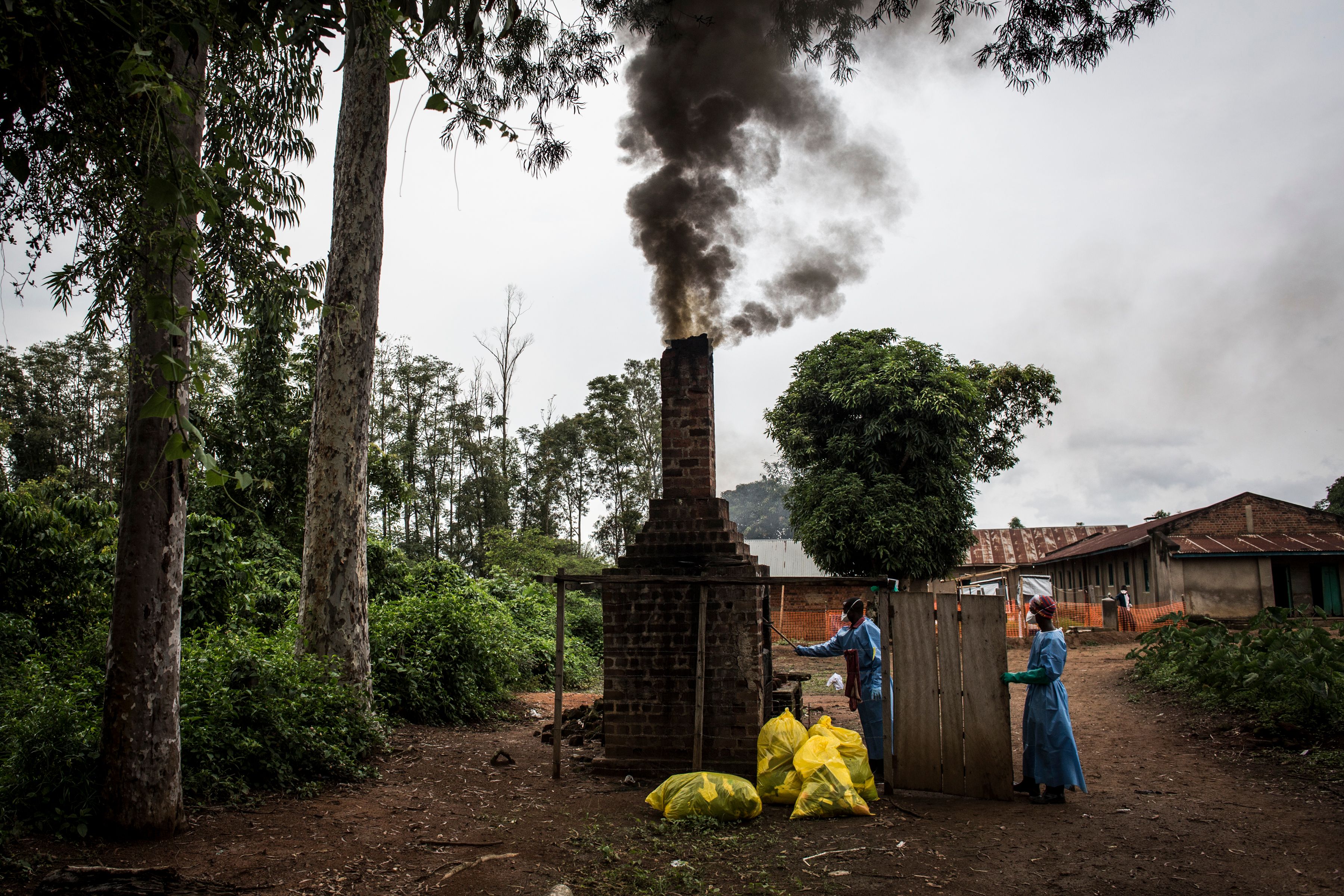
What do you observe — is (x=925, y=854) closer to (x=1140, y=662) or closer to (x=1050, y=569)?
(x=1140, y=662)

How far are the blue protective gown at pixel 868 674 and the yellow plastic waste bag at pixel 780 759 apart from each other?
0.81 metres

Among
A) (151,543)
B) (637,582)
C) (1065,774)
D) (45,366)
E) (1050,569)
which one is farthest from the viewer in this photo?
(1050,569)

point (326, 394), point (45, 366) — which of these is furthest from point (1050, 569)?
point (45, 366)

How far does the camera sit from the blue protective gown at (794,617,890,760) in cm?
722

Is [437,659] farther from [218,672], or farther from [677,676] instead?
[677,676]

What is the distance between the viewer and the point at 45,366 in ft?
101

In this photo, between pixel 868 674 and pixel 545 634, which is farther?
pixel 545 634

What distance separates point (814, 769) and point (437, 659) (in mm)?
5660

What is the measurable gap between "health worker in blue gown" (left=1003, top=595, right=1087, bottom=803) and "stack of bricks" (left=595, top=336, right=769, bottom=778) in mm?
2167

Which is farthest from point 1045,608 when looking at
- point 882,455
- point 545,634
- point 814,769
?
point 882,455

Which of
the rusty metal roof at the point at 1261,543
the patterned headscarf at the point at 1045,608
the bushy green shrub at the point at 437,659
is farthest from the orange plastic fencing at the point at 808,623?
the patterned headscarf at the point at 1045,608

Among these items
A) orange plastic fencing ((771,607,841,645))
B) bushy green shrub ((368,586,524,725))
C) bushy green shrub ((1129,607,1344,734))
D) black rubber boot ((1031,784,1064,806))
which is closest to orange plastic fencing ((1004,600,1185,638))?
orange plastic fencing ((771,607,841,645))

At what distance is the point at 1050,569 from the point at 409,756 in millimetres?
37551

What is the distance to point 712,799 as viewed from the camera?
575cm
